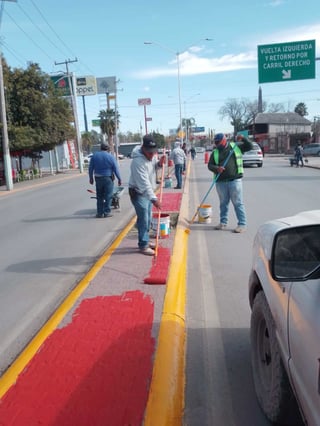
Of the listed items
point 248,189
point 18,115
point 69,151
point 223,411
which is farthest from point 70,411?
point 69,151

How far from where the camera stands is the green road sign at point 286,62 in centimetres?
2344

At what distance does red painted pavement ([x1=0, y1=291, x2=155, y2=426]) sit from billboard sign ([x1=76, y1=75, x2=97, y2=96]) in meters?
74.4

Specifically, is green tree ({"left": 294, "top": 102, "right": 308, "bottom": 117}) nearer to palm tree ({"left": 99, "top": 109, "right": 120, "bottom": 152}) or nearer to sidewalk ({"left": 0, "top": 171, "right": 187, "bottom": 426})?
palm tree ({"left": 99, "top": 109, "right": 120, "bottom": 152})

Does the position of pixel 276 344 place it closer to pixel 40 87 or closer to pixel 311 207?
pixel 311 207

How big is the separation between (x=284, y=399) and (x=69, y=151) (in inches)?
2401

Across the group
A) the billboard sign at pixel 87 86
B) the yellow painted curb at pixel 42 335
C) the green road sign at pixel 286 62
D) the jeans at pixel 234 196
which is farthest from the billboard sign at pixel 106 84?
the yellow painted curb at pixel 42 335

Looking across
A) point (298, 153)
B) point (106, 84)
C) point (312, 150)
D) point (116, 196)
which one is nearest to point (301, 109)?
point (106, 84)

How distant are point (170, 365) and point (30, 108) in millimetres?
28750

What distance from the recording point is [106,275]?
18.3ft

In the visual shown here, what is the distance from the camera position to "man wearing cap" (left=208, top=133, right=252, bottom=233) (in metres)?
8.23

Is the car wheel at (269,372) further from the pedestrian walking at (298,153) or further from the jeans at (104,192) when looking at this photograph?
the pedestrian walking at (298,153)

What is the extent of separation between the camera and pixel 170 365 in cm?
329

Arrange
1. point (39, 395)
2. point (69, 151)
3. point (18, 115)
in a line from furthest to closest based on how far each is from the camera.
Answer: point (69, 151)
point (18, 115)
point (39, 395)

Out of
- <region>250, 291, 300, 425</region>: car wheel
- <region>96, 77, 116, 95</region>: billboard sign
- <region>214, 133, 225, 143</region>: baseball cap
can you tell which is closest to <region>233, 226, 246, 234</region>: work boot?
<region>214, 133, 225, 143</region>: baseball cap
